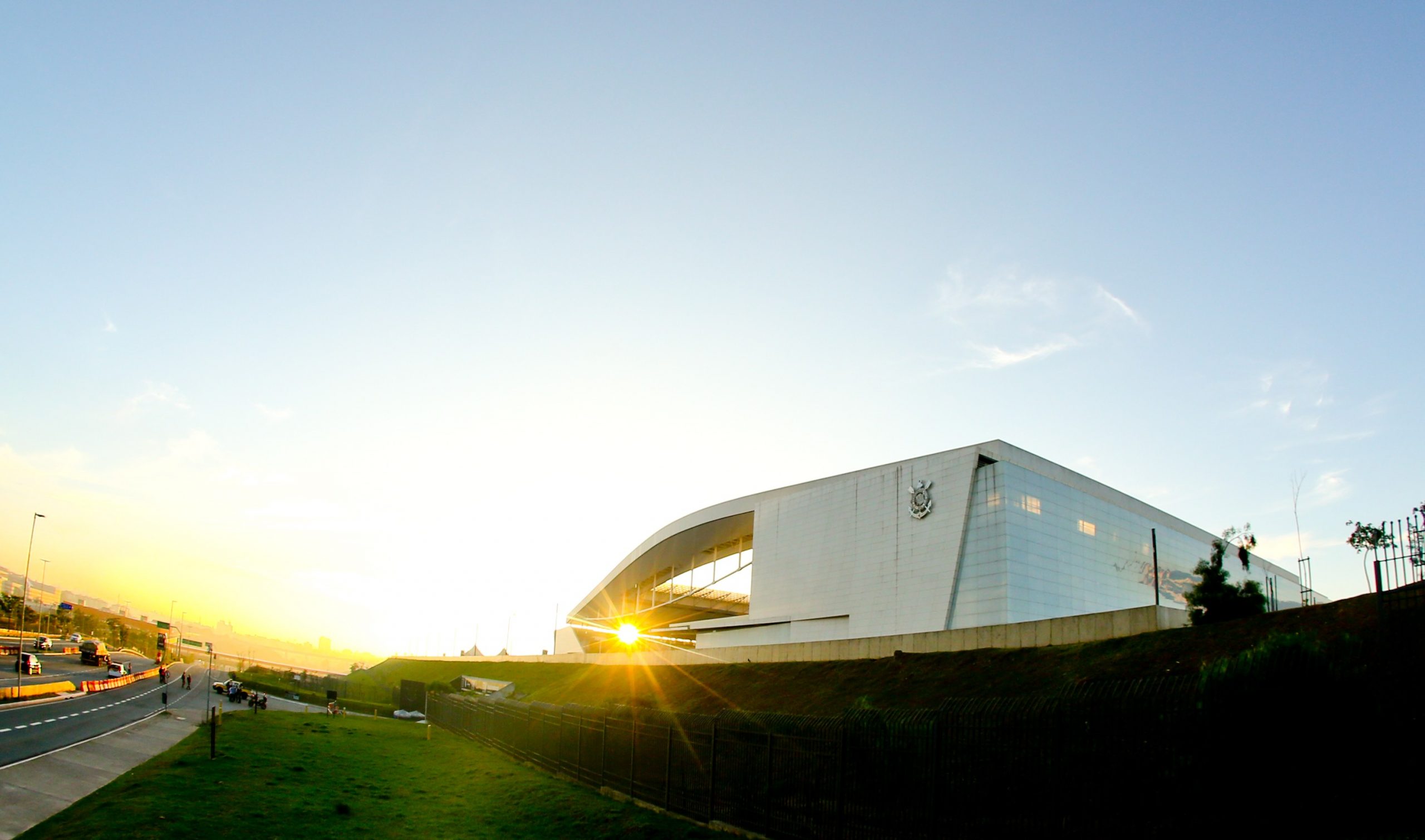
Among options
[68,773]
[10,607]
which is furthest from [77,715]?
[10,607]

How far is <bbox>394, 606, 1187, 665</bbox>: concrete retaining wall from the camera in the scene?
76.9 ft

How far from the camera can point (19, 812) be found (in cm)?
2005

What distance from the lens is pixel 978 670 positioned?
25359mm

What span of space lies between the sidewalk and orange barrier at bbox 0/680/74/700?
44.5 ft

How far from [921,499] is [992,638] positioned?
29749mm

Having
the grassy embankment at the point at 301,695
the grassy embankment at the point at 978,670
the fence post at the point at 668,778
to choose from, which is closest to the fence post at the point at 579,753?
the grassy embankment at the point at 978,670

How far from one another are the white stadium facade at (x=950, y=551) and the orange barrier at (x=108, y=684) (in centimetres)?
4503

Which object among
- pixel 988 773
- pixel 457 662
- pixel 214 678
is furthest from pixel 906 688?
pixel 214 678

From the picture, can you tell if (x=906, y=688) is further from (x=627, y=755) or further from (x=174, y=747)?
(x=174, y=747)

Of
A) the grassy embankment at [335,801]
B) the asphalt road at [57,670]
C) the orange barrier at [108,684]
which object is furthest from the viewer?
the orange barrier at [108,684]

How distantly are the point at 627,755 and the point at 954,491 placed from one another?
36.5 metres

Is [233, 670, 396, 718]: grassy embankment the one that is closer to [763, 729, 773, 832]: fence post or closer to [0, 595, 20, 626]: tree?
[0, 595, 20, 626]: tree

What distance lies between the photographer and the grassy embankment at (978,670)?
19562 millimetres

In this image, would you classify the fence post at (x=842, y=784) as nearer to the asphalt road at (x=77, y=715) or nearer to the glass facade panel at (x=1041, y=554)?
the asphalt road at (x=77, y=715)
